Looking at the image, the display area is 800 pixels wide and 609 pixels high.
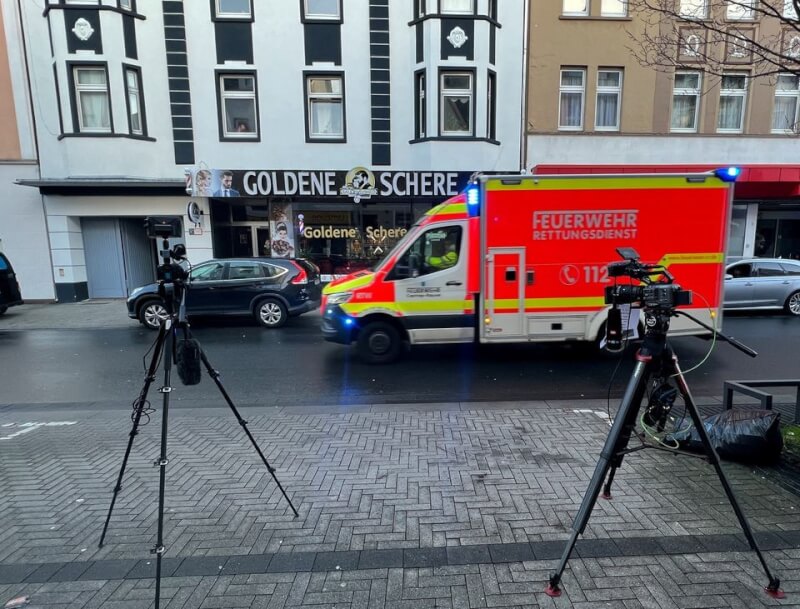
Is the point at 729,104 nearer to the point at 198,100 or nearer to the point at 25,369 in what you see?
the point at 198,100

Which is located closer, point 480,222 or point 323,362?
point 480,222

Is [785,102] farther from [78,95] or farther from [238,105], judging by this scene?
[78,95]

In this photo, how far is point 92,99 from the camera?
1376 centimetres

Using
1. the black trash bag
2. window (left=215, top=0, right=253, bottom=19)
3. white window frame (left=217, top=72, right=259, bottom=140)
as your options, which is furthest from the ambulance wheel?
window (left=215, top=0, right=253, bottom=19)

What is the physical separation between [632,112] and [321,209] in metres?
10.8

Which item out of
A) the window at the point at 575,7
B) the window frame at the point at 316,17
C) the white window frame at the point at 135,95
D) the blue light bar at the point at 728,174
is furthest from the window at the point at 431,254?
the window at the point at 575,7

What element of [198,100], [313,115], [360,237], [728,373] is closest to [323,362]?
[728,373]

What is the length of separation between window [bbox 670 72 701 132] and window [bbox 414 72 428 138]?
8262mm

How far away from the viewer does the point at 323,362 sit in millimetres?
7602

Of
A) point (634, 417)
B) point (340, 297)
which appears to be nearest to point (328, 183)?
point (340, 297)

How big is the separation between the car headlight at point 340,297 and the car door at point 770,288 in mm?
9776

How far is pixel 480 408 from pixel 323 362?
10.8 feet

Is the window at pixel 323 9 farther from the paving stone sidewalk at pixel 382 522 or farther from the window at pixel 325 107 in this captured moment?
the paving stone sidewalk at pixel 382 522

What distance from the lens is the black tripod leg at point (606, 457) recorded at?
7.80 ft
